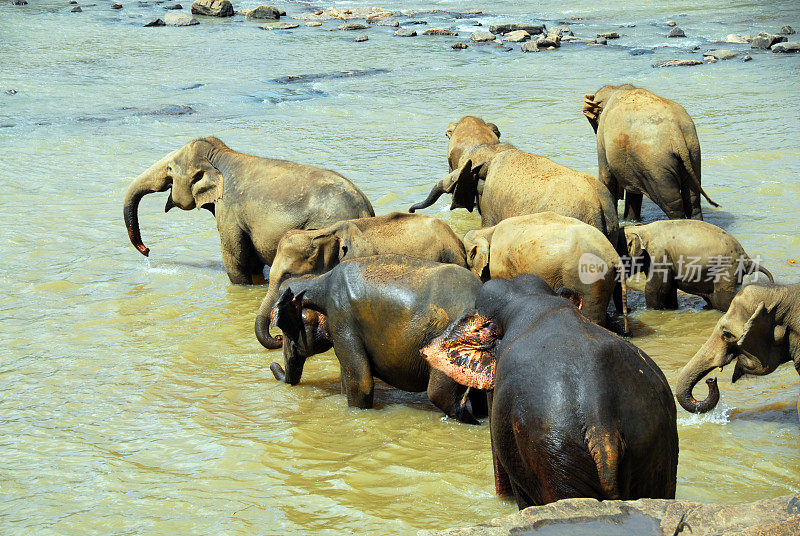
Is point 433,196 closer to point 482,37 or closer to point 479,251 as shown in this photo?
point 479,251

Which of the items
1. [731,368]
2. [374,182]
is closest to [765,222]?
[731,368]

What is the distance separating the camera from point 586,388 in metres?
3.36

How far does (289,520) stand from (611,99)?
22.2ft

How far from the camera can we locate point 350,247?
6.66 meters

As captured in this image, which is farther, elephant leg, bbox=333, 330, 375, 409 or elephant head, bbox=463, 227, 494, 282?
elephant head, bbox=463, 227, 494, 282

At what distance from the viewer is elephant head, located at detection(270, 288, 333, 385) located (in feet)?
19.5

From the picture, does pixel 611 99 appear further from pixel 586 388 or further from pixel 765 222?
pixel 586 388

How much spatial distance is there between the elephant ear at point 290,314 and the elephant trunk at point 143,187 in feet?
12.2

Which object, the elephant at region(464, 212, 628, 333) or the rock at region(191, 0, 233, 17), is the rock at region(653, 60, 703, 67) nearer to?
the elephant at region(464, 212, 628, 333)

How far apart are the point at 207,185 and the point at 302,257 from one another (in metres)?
2.41

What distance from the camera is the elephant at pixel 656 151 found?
9.08 meters

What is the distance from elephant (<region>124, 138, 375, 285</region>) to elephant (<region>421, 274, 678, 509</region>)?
13.7 ft

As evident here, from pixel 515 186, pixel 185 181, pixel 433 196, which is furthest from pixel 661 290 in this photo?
pixel 185 181

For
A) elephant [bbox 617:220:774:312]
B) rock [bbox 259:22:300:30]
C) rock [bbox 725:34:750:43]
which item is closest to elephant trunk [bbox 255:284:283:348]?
elephant [bbox 617:220:774:312]
